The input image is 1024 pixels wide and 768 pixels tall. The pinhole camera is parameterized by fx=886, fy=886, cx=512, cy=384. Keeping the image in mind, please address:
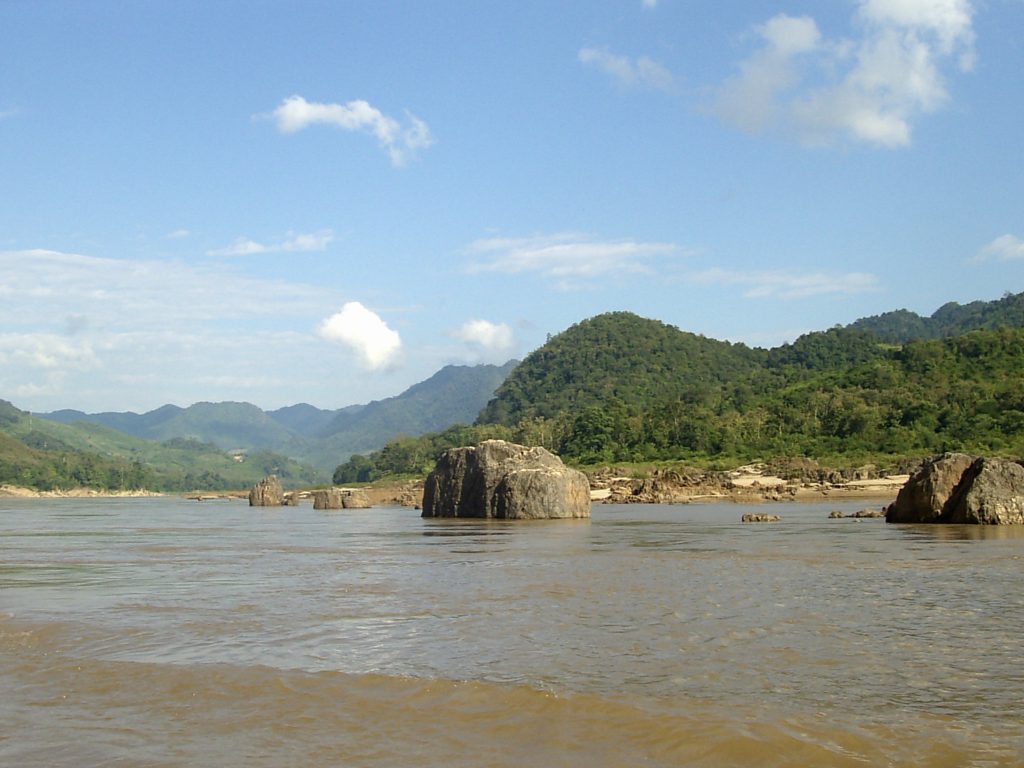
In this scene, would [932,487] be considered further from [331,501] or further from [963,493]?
[331,501]

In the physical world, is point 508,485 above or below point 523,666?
above

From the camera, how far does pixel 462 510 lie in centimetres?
3978

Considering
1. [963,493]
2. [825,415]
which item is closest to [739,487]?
[825,415]

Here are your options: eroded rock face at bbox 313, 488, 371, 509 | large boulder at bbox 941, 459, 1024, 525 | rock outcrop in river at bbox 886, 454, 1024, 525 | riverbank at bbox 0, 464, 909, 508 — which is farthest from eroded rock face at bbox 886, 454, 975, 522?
eroded rock face at bbox 313, 488, 371, 509

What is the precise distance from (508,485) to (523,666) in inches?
1138

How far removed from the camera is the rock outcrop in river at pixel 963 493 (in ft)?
84.7

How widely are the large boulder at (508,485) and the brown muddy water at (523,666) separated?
20.4 m

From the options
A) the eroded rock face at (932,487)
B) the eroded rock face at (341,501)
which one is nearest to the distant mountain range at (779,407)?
the eroded rock face at (341,501)

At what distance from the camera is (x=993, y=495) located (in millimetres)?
25938

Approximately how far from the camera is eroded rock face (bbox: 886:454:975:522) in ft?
91.7

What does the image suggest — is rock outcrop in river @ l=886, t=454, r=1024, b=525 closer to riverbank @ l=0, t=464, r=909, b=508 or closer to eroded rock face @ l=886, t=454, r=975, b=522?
eroded rock face @ l=886, t=454, r=975, b=522

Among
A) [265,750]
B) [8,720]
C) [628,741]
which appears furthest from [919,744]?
[8,720]

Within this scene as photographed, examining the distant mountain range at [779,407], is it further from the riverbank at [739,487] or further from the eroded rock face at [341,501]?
the eroded rock face at [341,501]

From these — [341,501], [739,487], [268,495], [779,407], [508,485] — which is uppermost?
[779,407]
